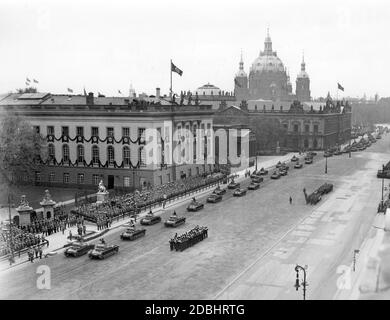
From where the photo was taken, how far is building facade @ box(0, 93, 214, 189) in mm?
71500

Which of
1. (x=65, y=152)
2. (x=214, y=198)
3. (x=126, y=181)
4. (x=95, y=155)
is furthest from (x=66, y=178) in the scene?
(x=214, y=198)

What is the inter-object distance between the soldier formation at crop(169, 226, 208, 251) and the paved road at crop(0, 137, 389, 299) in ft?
1.96

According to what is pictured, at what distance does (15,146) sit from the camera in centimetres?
6259

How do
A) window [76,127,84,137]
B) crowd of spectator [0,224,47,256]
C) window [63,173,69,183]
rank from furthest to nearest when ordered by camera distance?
window [63,173,69,183] < window [76,127,84,137] < crowd of spectator [0,224,47,256]

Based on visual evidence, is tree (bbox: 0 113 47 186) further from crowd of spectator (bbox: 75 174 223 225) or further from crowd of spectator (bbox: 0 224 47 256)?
crowd of spectator (bbox: 0 224 47 256)

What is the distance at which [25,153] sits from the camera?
215ft

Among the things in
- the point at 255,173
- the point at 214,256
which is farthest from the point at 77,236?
the point at 255,173

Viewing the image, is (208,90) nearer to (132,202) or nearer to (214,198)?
(214,198)

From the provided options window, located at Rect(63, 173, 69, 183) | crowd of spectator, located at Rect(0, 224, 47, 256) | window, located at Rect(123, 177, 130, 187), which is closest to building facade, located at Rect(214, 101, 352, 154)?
window, located at Rect(63, 173, 69, 183)

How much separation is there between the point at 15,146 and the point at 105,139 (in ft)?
43.9

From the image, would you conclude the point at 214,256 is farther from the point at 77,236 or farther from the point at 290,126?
the point at 290,126

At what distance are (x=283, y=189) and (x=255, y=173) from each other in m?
14.8

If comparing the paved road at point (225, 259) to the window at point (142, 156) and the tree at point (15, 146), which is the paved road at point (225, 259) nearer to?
the window at point (142, 156)

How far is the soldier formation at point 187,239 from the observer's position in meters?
41.9
